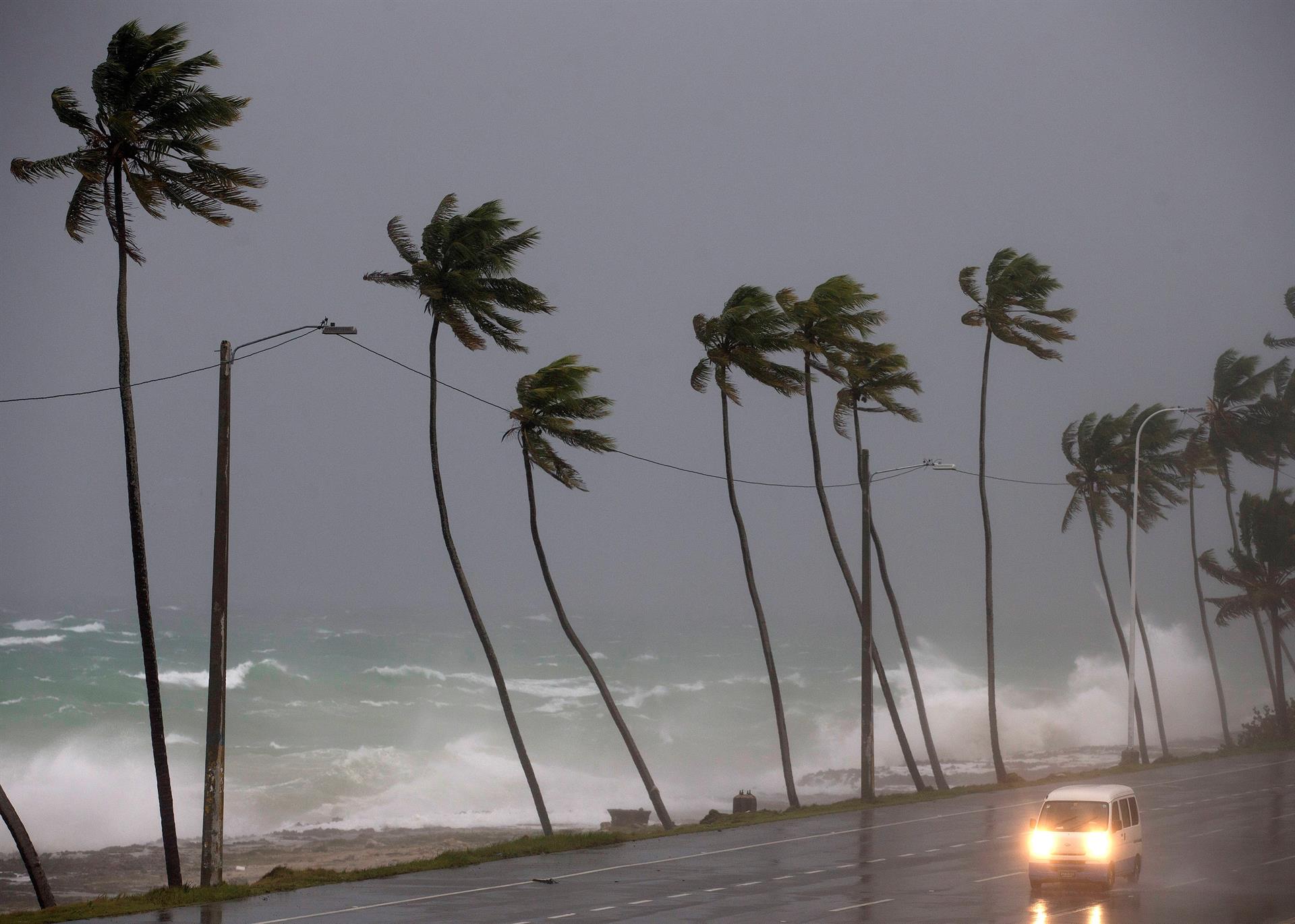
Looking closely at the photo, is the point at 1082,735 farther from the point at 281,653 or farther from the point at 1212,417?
the point at 281,653

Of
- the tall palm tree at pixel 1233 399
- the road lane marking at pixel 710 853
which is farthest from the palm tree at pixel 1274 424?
the road lane marking at pixel 710 853

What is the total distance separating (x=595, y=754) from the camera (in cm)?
11688

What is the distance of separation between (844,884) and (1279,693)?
5705 centimetres

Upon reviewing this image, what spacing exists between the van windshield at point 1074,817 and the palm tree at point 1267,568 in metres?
51.4

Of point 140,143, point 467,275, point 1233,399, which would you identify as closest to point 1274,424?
point 1233,399

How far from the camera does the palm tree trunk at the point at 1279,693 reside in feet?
229

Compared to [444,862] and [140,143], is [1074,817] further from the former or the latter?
[140,143]

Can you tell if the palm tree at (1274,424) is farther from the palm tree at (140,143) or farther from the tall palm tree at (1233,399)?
the palm tree at (140,143)

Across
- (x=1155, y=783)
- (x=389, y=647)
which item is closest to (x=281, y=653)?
(x=389, y=647)

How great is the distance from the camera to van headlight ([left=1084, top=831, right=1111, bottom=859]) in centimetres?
2270

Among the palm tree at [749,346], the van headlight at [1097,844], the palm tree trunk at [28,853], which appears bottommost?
the van headlight at [1097,844]

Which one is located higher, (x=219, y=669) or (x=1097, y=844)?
(x=219, y=669)

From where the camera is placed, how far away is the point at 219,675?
24.8 metres

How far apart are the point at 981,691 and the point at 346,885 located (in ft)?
394
